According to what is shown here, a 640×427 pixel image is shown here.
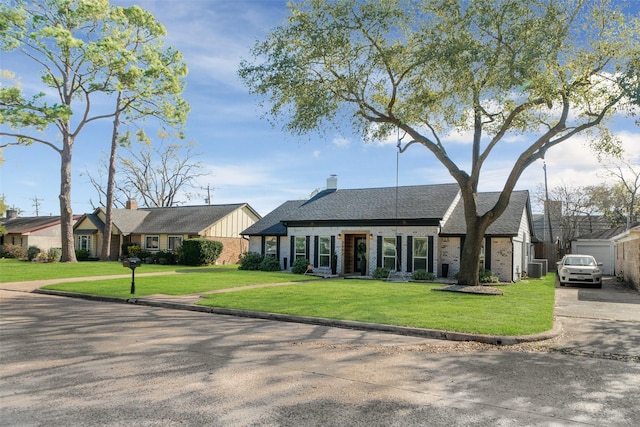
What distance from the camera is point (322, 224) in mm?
25750

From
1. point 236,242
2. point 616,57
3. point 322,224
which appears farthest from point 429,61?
point 236,242

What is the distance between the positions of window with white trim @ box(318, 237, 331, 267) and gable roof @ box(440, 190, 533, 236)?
633cm

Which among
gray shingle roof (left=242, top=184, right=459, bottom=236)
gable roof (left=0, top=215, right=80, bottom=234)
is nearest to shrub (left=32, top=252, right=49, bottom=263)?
gable roof (left=0, top=215, right=80, bottom=234)

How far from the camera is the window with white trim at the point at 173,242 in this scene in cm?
3662

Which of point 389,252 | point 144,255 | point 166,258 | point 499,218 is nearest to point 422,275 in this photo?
point 389,252

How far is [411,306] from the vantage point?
39.8 feet

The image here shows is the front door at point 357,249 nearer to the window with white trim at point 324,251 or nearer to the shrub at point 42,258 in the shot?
the window with white trim at point 324,251

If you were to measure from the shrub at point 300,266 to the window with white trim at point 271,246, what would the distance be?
293cm

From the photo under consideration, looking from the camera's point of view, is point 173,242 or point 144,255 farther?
point 173,242

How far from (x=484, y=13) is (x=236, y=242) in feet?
91.9

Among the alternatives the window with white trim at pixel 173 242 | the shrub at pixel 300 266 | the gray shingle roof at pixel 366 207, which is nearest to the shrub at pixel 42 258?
the window with white trim at pixel 173 242

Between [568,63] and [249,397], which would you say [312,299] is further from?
[568,63]

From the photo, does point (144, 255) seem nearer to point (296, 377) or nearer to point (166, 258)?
point (166, 258)

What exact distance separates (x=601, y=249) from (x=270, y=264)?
2266 centimetres
